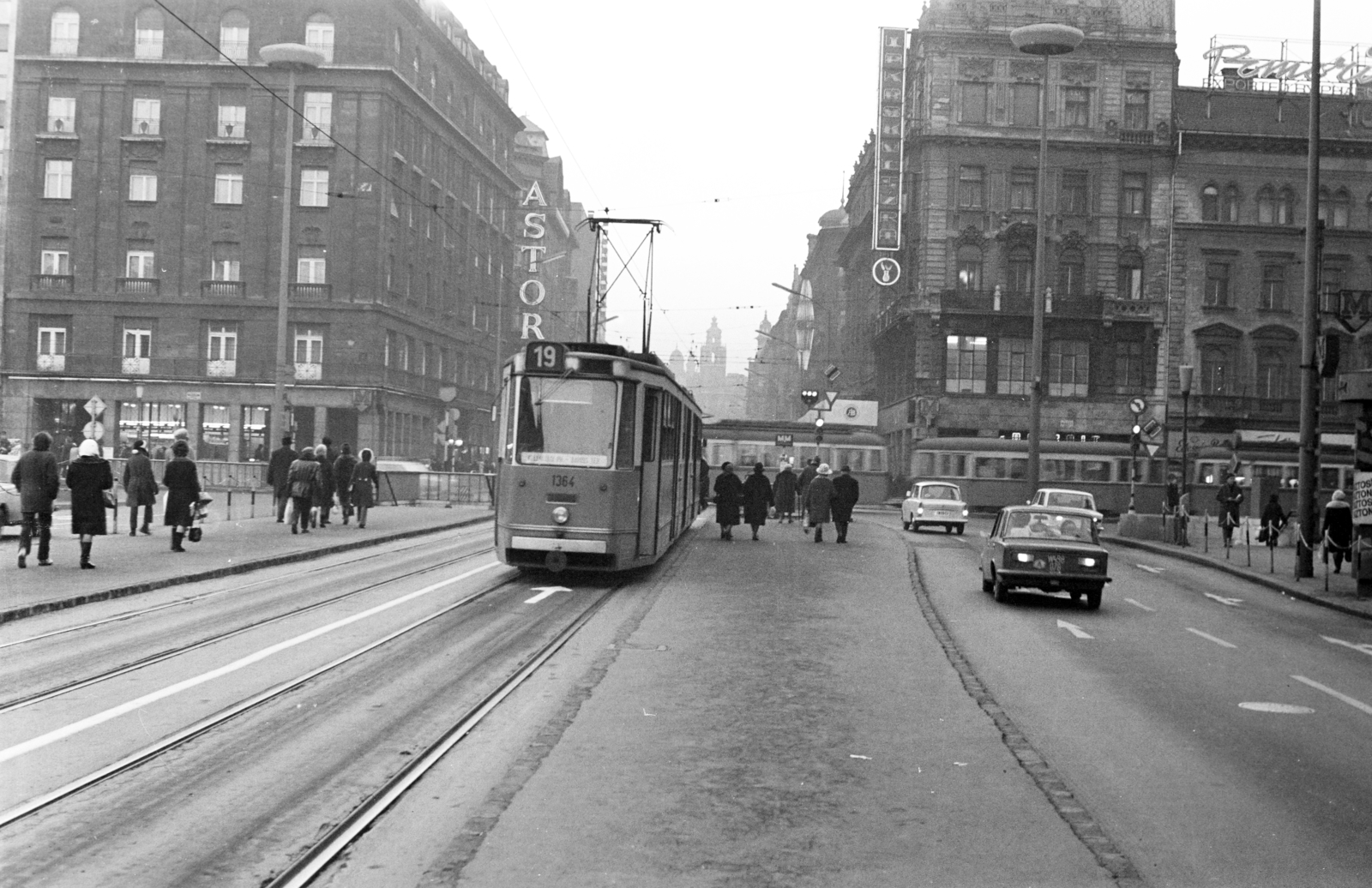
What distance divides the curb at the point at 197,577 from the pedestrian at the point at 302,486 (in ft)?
4.62

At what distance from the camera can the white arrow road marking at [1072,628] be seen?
16.0 m

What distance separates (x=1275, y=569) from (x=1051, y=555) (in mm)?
11842

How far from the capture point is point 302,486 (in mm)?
27781

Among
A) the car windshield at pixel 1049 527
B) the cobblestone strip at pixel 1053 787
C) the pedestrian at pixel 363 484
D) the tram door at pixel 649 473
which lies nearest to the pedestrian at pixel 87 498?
the tram door at pixel 649 473

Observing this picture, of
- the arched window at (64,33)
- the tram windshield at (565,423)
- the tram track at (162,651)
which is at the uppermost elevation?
the arched window at (64,33)

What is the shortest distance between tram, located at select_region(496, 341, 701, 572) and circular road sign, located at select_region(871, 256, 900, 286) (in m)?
47.3

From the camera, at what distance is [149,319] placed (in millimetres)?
61719

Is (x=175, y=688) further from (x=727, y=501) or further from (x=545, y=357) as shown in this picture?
(x=727, y=501)

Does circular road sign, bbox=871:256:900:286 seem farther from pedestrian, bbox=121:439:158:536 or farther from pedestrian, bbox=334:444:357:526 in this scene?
pedestrian, bbox=121:439:158:536

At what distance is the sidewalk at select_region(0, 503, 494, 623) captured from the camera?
53.0ft

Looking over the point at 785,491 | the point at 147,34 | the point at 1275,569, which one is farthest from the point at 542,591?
the point at 147,34

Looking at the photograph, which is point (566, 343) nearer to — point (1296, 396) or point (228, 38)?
point (228, 38)

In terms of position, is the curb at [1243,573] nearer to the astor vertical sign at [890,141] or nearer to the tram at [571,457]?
the tram at [571,457]

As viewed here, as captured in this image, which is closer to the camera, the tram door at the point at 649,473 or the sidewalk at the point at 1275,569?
the tram door at the point at 649,473
